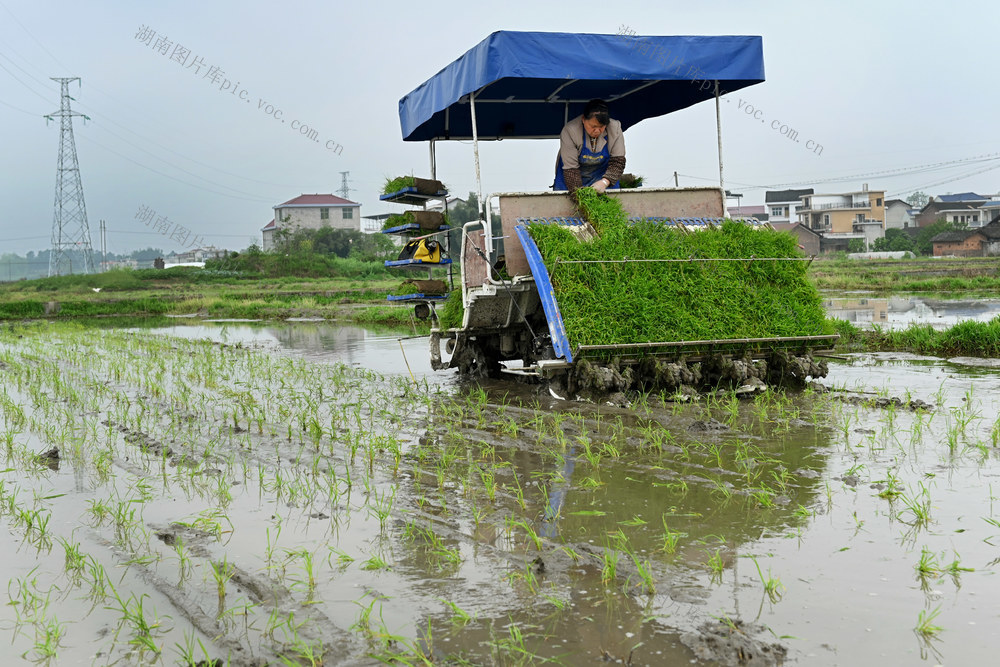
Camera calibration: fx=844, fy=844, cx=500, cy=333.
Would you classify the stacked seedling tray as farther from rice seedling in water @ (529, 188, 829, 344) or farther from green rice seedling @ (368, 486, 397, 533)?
green rice seedling @ (368, 486, 397, 533)

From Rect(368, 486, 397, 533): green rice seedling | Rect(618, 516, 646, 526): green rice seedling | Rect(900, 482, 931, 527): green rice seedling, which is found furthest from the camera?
Rect(368, 486, 397, 533): green rice seedling

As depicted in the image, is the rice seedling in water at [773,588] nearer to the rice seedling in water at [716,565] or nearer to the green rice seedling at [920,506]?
the rice seedling in water at [716,565]

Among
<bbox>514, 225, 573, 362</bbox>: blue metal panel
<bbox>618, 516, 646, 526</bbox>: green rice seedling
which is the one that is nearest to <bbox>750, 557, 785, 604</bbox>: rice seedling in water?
<bbox>618, 516, 646, 526</bbox>: green rice seedling

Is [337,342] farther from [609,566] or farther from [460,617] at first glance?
[460,617]

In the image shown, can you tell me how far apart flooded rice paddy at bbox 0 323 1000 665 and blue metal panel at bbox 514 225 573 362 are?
1.65 feet

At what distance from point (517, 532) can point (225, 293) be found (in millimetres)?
34862

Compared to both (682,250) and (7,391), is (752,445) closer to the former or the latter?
(682,250)

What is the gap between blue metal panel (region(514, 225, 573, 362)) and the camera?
6.69 metres

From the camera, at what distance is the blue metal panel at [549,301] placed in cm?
669

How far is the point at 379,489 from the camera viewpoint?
464 cm

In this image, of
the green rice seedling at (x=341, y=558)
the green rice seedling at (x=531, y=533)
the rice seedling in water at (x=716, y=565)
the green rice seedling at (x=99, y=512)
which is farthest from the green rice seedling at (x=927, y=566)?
the green rice seedling at (x=99, y=512)

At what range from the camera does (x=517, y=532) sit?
371 centimetres

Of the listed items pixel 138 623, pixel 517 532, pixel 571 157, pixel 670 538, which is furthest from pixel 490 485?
pixel 571 157

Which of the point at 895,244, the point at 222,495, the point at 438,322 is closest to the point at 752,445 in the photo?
the point at 222,495
